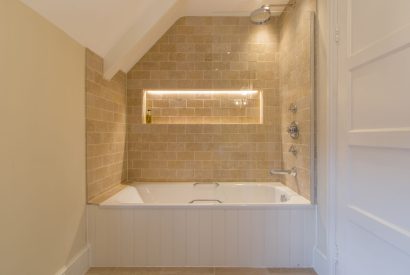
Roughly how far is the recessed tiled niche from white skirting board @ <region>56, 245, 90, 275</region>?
1.78m

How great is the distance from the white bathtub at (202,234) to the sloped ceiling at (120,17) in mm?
1470

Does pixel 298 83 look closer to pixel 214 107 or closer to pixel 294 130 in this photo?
pixel 294 130

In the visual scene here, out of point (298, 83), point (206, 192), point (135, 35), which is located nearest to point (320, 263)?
point (206, 192)

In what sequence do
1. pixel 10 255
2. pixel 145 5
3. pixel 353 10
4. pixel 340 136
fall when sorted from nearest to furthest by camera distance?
pixel 10 255 < pixel 353 10 < pixel 340 136 < pixel 145 5

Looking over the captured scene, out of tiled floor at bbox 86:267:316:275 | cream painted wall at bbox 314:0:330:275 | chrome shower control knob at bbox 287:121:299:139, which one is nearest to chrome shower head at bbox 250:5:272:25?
cream painted wall at bbox 314:0:330:275

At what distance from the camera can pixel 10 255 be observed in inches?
59.1

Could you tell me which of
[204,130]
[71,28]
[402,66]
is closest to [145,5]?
[71,28]

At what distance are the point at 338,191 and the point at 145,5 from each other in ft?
7.73

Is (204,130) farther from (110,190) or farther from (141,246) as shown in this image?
(141,246)

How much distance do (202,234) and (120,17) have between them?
2.08 meters

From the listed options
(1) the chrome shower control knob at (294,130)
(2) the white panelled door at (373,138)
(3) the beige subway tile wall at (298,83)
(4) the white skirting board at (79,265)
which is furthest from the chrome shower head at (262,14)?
(4) the white skirting board at (79,265)

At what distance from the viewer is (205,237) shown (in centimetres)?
242

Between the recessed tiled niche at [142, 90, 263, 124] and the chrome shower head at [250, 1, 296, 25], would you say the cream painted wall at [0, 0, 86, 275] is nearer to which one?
the recessed tiled niche at [142, 90, 263, 124]

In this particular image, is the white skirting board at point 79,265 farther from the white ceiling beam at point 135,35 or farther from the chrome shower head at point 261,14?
the chrome shower head at point 261,14
